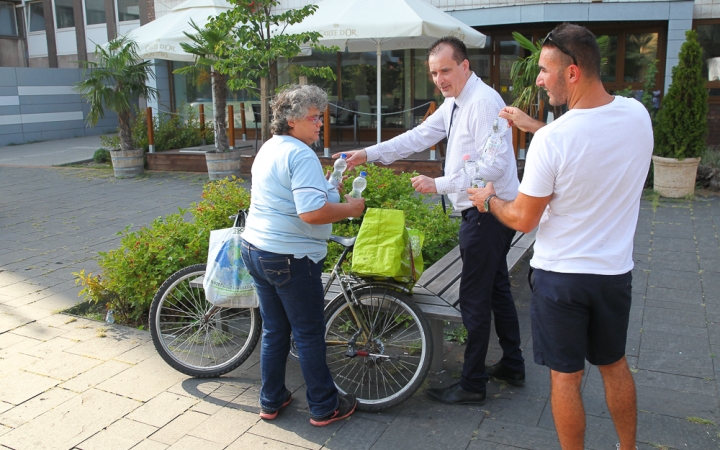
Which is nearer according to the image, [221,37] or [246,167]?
[221,37]

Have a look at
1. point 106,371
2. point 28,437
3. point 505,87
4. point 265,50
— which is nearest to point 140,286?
point 106,371

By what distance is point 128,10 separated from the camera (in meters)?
20.6

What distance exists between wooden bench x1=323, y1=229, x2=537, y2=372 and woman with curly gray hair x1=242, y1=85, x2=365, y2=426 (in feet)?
1.90

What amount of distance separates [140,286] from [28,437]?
1.52m

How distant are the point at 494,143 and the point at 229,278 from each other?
166cm

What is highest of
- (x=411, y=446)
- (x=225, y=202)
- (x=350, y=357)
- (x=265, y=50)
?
(x=265, y=50)

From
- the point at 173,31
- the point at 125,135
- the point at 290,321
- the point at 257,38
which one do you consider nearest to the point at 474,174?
the point at 290,321

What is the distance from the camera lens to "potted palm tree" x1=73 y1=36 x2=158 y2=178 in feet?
36.9

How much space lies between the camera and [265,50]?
7.78 metres

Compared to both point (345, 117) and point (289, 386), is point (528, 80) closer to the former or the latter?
point (345, 117)

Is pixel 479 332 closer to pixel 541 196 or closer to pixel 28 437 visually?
pixel 541 196

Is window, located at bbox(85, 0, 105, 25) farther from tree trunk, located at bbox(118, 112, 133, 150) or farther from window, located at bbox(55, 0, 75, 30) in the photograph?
tree trunk, located at bbox(118, 112, 133, 150)

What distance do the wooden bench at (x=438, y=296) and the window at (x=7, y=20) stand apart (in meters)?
23.9

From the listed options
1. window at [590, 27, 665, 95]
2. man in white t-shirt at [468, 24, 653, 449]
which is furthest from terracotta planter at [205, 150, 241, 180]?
man in white t-shirt at [468, 24, 653, 449]
